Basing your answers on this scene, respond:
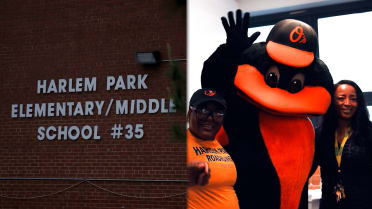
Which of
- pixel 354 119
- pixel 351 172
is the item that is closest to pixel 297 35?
pixel 354 119

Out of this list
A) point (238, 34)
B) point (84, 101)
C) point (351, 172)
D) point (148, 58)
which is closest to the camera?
point (351, 172)

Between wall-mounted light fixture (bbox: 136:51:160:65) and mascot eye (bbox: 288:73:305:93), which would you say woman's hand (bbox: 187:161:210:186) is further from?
wall-mounted light fixture (bbox: 136:51:160:65)

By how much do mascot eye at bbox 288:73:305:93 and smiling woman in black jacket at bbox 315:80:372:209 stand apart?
0.63ft

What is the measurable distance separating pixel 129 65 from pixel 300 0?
277cm

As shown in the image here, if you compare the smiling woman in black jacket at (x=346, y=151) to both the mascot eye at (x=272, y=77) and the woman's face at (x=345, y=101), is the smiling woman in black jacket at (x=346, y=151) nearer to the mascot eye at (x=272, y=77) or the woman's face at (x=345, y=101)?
the woman's face at (x=345, y=101)

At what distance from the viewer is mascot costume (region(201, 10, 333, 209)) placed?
8.27ft

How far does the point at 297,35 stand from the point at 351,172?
2.71ft

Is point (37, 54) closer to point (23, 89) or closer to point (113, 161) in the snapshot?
point (23, 89)

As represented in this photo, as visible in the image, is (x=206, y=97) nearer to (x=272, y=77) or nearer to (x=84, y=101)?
(x=272, y=77)

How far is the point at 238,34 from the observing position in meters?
2.59

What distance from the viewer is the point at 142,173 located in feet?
16.0

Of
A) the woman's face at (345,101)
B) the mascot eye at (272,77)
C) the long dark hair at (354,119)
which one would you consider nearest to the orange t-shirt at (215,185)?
the mascot eye at (272,77)

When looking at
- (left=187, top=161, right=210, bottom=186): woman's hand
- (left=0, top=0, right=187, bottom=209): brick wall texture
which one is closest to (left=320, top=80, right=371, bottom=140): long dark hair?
(left=187, top=161, right=210, bottom=186): woman's hand

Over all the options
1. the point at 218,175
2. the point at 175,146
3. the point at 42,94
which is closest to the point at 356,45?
the point at 218,175
